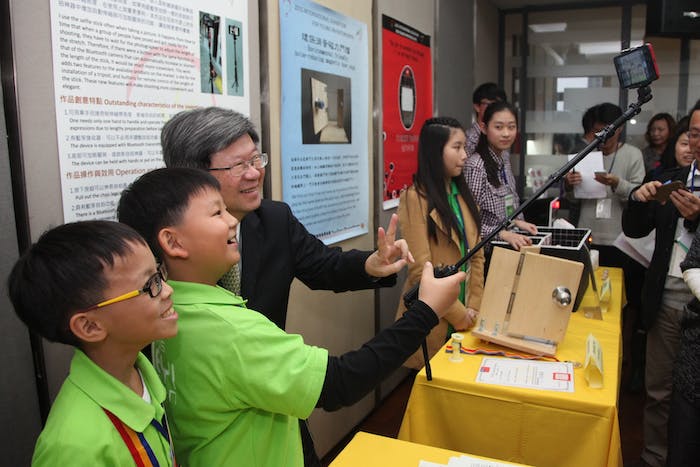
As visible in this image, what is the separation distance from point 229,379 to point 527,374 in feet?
3.40

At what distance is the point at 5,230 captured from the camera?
120cm

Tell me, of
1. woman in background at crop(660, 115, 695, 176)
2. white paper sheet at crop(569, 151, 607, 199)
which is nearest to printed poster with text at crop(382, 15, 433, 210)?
white paper sheet at crop(569, 151, 607, 199)

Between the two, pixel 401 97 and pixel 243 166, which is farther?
pixel 401 97

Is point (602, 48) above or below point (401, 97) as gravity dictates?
above

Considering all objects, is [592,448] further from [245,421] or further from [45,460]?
[45,460]

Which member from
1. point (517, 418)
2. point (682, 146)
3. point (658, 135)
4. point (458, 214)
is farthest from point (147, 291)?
point (658, 135)

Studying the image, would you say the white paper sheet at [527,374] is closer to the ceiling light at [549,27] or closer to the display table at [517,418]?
the display table at [517,418]

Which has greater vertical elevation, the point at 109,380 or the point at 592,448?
the point at 109,380

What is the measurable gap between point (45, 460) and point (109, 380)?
132 millimetres

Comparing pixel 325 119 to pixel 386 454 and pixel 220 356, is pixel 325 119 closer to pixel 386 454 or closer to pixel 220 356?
pixel 386 454

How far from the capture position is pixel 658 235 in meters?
2.33

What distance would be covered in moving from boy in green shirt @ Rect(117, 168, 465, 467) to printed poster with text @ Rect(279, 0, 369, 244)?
1.21 meters

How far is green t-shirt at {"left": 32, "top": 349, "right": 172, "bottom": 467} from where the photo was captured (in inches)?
30.4

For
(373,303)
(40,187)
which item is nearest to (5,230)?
(40,187)
